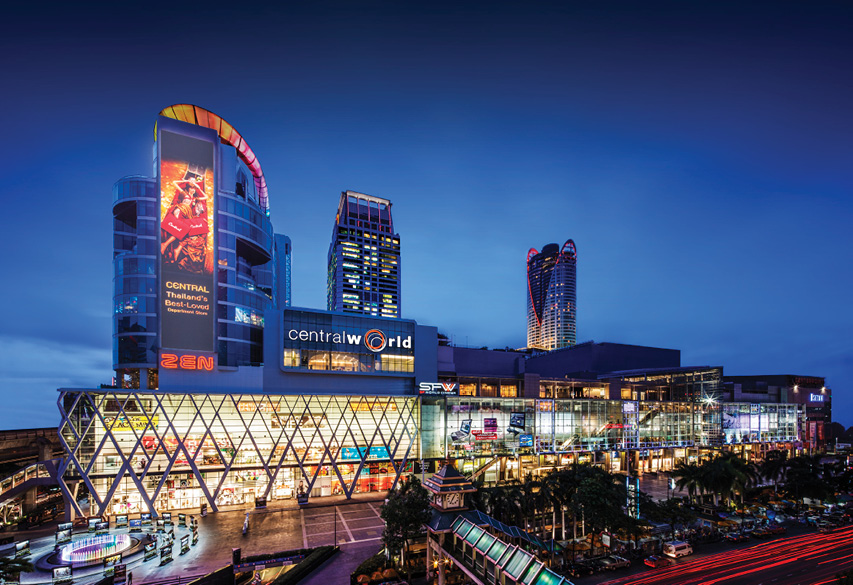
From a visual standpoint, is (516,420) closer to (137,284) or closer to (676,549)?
(676,549)

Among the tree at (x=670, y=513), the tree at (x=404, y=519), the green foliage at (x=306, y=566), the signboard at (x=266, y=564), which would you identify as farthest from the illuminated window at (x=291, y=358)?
the tree at (x=670, y=513)

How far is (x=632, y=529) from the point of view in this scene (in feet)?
138

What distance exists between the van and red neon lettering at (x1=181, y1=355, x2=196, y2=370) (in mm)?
62336

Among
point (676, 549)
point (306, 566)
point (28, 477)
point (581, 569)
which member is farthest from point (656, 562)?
point (28, 477)

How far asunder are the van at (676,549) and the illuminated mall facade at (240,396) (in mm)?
31143

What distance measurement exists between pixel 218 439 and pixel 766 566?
64.3 metres

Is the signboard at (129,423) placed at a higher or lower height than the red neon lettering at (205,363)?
lower

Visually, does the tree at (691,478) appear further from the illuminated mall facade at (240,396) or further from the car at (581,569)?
the car at (581,569)

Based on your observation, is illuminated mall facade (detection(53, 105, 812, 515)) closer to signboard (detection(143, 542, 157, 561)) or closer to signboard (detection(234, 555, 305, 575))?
signboard (detection(143, 542, 157, 561))

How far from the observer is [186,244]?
6806 centimetres

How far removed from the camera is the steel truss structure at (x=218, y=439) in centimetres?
5762

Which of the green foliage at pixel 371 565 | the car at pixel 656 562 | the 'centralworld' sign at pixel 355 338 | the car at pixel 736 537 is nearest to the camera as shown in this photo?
the green foliage at pixel 371 565

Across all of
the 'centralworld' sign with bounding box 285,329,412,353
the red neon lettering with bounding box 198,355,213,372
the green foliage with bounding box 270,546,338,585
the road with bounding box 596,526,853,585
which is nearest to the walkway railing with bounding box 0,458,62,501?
the red neon lettering with bounding box 198,355,213,372

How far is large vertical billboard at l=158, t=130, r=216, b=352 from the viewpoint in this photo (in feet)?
217
